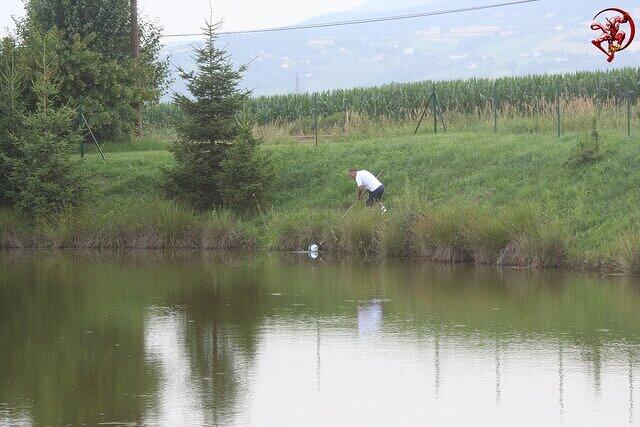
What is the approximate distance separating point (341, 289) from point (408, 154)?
1257cm

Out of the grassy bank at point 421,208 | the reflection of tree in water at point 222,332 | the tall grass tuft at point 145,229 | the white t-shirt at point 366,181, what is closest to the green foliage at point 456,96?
the grassy bank at point 421,208

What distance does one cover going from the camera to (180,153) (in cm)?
3278

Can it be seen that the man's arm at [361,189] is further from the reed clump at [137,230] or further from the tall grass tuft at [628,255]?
the tall grass tuft at [628,255]

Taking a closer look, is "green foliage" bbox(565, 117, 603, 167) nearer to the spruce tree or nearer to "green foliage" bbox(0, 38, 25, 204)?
the spruce tree

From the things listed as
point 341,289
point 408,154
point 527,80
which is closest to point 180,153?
point 408,154

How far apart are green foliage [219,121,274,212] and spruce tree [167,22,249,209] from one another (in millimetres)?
403

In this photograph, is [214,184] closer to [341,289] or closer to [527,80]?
[341,289]

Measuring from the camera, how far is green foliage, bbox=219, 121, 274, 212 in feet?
104

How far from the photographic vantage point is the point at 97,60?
129 ft

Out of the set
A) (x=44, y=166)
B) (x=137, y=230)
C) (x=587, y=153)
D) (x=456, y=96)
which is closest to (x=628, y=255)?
(x=587, y=153)

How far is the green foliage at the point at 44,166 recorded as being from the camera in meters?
31.9

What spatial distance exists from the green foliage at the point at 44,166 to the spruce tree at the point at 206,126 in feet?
8.40

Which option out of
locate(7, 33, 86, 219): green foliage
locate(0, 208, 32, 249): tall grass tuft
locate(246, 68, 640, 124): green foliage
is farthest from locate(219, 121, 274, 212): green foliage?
locate(246, 68, 640, 124): green foliage

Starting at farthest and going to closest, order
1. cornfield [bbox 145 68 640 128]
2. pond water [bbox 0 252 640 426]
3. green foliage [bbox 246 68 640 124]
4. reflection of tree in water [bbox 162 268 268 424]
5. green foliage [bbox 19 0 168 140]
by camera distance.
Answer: green foliage [bbox 246 68 640 124] < cornfield [bbox 145 68 640 128] < green foliage [bbox 19 0 168 140] < reflection of tree in water [bbox 162 268 268 424] < pond water [bbox 0 252 640 426]
